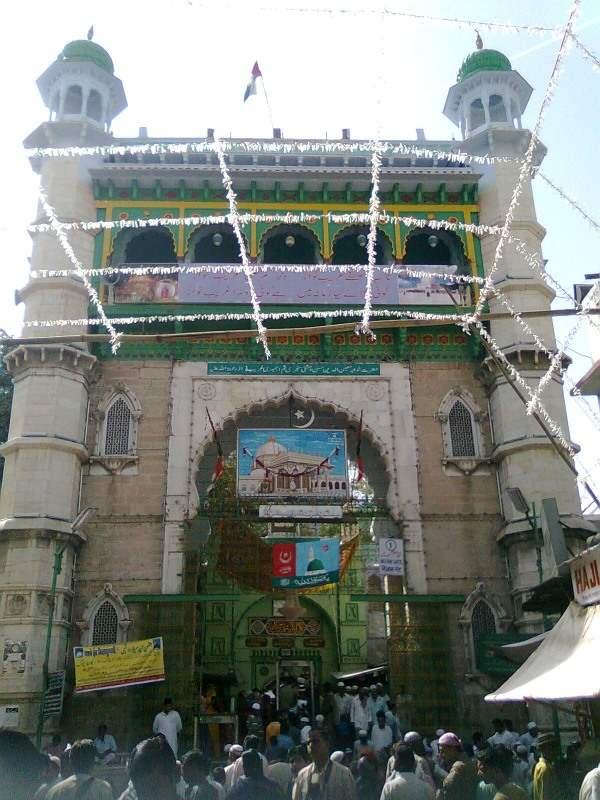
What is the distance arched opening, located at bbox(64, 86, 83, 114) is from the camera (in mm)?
20016

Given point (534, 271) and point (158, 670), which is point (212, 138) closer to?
point (534, 271)

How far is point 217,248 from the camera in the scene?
20.2 meters

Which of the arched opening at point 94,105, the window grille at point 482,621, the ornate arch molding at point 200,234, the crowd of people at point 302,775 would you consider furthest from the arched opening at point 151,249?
the crowd of people at point 302,775

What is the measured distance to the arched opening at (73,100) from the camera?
20.0 metres

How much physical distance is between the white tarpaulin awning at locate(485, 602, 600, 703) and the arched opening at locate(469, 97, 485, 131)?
16.5m

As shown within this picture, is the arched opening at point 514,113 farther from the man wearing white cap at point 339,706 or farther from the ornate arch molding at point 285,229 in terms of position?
the man wearing white cap at point 339,706

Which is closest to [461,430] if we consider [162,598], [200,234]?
[162,598]

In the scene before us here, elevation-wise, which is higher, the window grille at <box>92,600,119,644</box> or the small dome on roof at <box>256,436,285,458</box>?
the small dome on roof at <box>256,436,285,458</box>

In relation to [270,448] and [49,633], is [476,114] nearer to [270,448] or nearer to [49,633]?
[270,448]

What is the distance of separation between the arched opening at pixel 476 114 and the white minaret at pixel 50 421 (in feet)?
31.0

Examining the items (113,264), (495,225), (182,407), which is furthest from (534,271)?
(113,264)

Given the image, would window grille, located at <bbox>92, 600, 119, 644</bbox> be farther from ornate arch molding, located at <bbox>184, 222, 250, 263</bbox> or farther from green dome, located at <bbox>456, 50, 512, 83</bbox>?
green dome, located at <bbox>456, 50, 512, 83</bbox>

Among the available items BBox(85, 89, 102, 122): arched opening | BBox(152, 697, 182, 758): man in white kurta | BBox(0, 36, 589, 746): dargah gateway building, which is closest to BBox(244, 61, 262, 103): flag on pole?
BBox(0, 36, 589, 746): dargah gateway building

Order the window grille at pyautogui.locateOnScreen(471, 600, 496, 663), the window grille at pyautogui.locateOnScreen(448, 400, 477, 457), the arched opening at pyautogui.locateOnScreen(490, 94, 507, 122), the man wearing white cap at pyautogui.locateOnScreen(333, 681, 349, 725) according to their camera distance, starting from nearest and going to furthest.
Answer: the man wearing white cap at pyautogui.locateOnScreen(333, 681, 349, 725)
the window grille at pyautogui.locateOnScreen(471, 600, 496, 663)
the window grille at pyautogui.locateOnScreen(448, 400, 477, 457)
the arched opening at pyautogui.locateOnScreen(490, 94, 507, 122)
